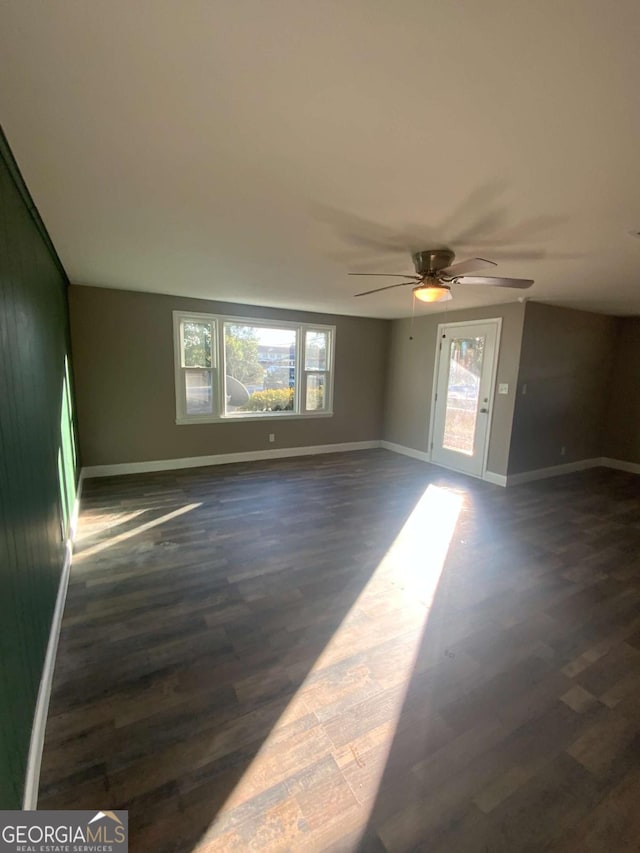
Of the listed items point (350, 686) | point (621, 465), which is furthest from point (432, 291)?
point (621, 465)

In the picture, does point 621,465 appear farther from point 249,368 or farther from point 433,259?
point 249,368

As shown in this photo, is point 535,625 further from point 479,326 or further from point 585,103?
point 479,326

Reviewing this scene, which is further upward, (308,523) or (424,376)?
(424,376)

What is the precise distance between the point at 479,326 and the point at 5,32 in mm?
5161

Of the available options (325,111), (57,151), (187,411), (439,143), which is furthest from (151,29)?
(187,411)

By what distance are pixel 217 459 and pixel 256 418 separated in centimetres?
86

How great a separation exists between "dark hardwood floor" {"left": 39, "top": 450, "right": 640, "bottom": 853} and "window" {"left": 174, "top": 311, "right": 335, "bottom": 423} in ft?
7.57

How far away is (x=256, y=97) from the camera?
126 cm

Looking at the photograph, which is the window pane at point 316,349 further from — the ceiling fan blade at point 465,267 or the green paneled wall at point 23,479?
the green paneled wall at point 23,479

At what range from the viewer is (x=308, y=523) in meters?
3.65

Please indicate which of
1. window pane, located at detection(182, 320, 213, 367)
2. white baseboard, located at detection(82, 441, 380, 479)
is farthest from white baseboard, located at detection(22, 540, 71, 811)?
window pane, located at detection(182, 320, 213, 367)

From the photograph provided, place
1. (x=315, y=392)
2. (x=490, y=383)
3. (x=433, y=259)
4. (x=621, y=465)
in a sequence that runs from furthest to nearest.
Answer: (x=315, y=392)
(x=621, y=465)
(x=490, y=383)
(x=433, y=259)

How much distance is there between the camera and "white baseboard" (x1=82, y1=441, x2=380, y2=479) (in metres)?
4.95

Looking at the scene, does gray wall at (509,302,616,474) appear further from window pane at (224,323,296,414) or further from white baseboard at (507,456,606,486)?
window pane at (224,323,296,414)
